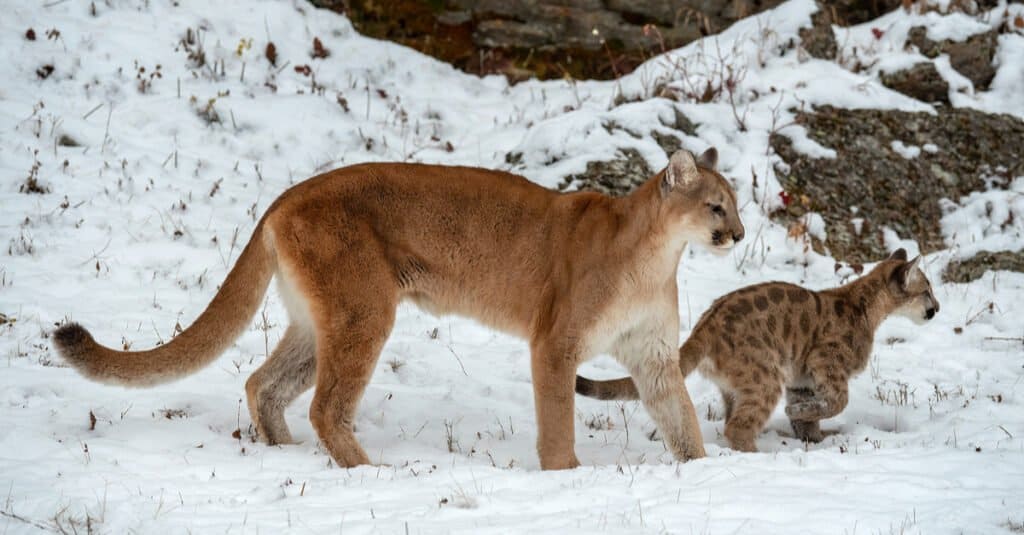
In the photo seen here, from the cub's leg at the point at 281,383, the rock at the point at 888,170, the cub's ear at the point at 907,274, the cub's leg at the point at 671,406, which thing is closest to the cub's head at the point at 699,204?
the cub's leg at the point at 671,406

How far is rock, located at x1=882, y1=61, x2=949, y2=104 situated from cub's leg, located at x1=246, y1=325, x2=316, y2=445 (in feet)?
27.6

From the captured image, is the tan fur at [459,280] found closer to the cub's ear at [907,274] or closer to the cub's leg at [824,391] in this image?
the cub's leg at [824,391]

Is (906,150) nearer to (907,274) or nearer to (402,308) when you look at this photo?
(907,274)

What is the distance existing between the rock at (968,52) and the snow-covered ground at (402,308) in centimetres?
19

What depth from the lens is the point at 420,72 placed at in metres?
12.3

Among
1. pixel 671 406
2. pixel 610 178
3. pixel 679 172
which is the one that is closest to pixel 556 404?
pixel 671 406

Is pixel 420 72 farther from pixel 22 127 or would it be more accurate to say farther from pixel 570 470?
pixel 570 470

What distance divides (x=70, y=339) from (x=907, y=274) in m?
5.74

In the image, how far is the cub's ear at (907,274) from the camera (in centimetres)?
768

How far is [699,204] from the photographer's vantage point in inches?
239

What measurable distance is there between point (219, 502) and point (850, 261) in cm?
702

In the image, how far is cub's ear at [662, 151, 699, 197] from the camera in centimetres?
607

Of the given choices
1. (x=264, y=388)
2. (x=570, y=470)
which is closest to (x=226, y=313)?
(x=264, y=388)

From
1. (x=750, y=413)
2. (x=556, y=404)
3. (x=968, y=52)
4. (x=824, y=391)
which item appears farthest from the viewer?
(x=968, y=52)
